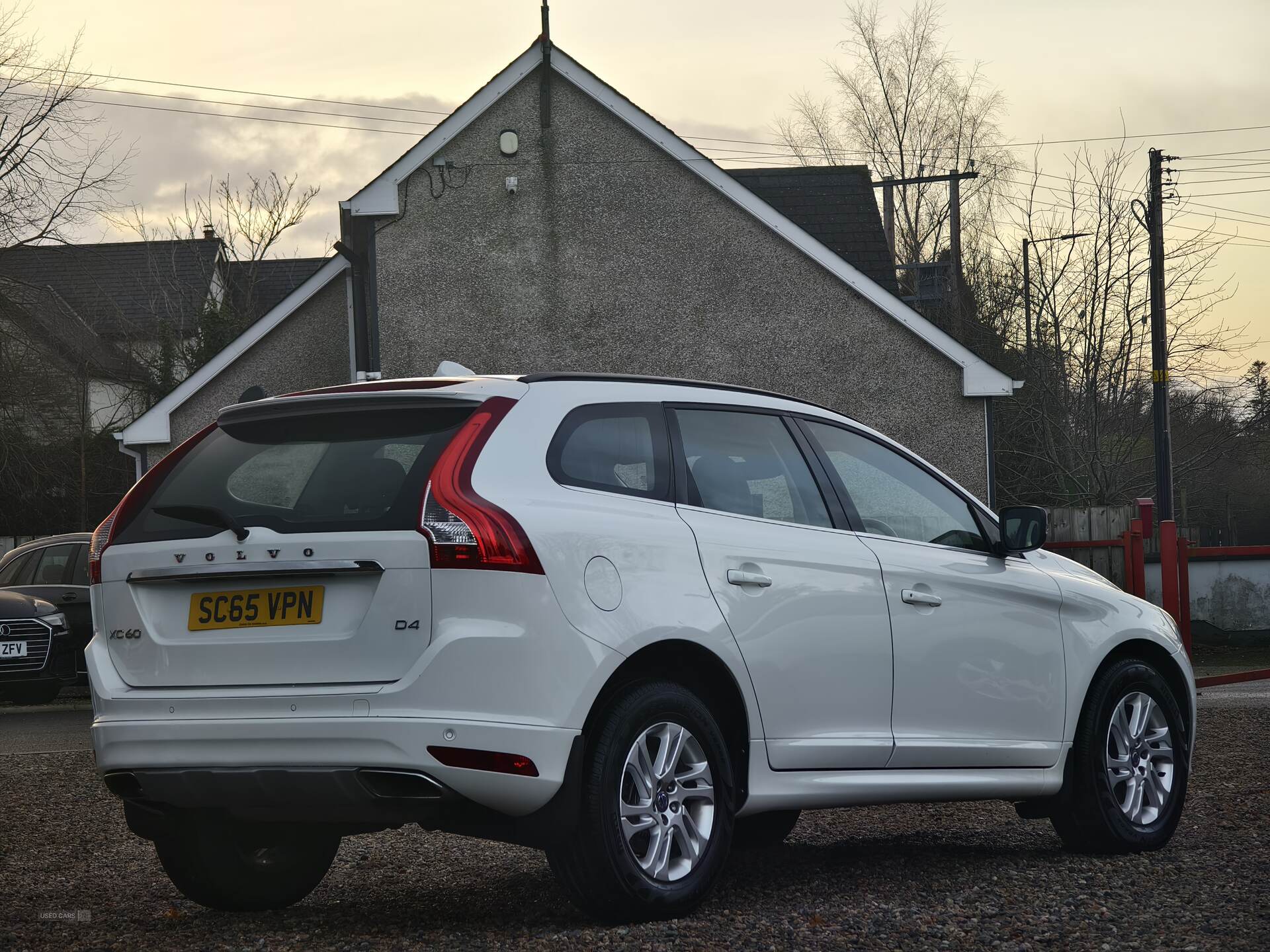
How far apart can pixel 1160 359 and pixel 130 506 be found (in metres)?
23.8

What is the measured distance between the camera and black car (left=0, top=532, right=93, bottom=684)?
16.4 m

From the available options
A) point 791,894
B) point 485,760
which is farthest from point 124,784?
point 791,894

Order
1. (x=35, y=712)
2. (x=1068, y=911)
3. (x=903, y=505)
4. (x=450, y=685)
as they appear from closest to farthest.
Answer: (x=450, y=685)
(x=1068, y=911)
(x=903, y=505)
(x=35, y=712)

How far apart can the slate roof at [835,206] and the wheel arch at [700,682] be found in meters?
17.1

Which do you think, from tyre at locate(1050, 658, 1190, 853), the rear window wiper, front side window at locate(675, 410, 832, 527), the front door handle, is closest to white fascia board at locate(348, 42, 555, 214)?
tyre at locate(1050, 658, 1190, 853)

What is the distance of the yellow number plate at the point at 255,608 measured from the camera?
4.65 metres

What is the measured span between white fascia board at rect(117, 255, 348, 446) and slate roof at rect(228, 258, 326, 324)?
929 inches

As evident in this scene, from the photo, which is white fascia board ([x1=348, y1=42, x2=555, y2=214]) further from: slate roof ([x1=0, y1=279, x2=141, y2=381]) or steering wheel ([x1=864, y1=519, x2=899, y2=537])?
slate roof ([x1=0, y1=279, x2=141, y2=381])

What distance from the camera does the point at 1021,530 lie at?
645 centimetres

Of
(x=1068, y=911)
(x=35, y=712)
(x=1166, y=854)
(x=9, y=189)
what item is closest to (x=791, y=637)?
(x=1068, y=911)

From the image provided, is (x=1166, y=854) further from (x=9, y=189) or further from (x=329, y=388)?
(x=9, y=189)

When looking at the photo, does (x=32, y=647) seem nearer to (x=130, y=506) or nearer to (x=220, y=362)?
(x=220, y=362)

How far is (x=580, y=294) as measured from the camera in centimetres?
1895

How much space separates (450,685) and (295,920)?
1438 millimetres
